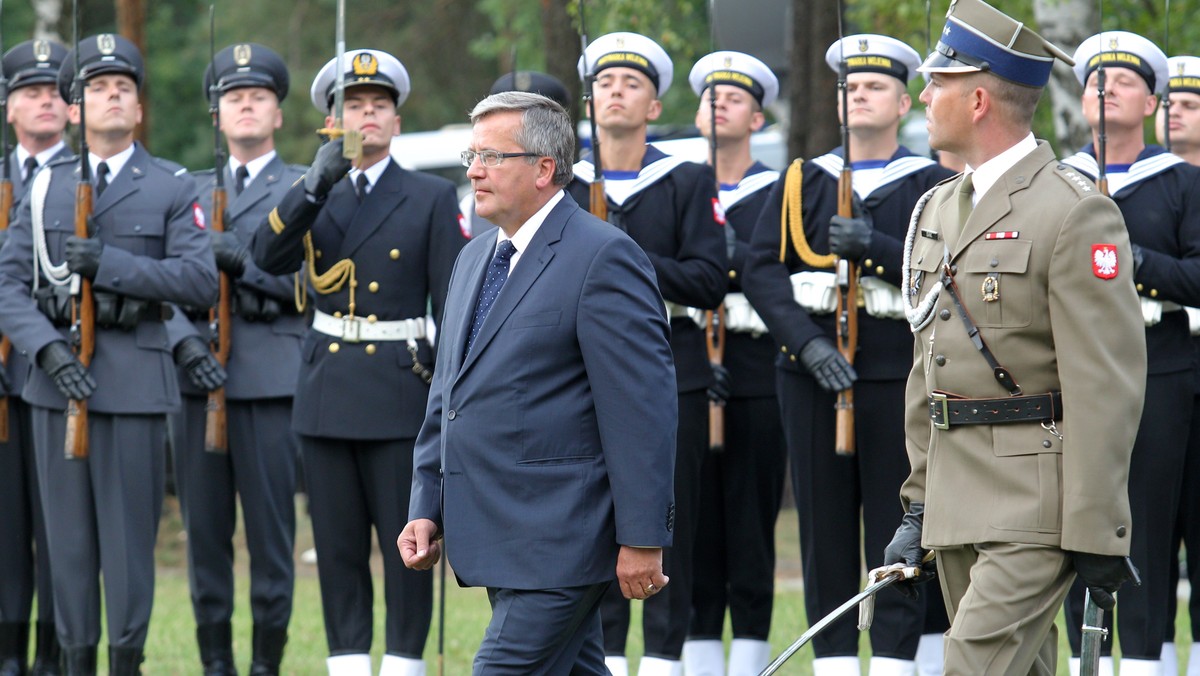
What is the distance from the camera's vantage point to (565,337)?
188 inches

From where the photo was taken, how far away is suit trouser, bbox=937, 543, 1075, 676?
443 centimetres

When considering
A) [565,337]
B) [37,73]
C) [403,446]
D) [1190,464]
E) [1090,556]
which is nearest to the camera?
[1090,556]

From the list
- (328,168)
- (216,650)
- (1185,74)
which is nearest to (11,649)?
(216,650)

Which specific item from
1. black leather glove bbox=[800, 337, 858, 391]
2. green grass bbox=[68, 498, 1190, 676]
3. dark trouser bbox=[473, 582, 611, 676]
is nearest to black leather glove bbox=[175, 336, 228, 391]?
green grass bbox=[68, 498, 1190, 676]

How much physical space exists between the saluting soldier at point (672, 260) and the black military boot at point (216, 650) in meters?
1.90

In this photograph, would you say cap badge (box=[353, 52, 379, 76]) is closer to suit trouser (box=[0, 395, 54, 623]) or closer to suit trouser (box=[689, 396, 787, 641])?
suit trouser (box=[689, 396, 787, 641])

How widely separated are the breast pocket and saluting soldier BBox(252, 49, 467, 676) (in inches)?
107

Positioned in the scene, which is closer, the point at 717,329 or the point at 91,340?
the point at 91,340

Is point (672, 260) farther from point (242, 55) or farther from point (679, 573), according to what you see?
point (242, 55)

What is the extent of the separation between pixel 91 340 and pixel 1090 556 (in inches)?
168

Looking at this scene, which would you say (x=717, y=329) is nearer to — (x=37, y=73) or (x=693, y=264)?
(x=693, y=264)

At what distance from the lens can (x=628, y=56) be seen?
734 centimetres

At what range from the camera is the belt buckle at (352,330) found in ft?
22.6

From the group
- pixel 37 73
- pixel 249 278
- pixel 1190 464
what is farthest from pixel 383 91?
pixel 1190 464
